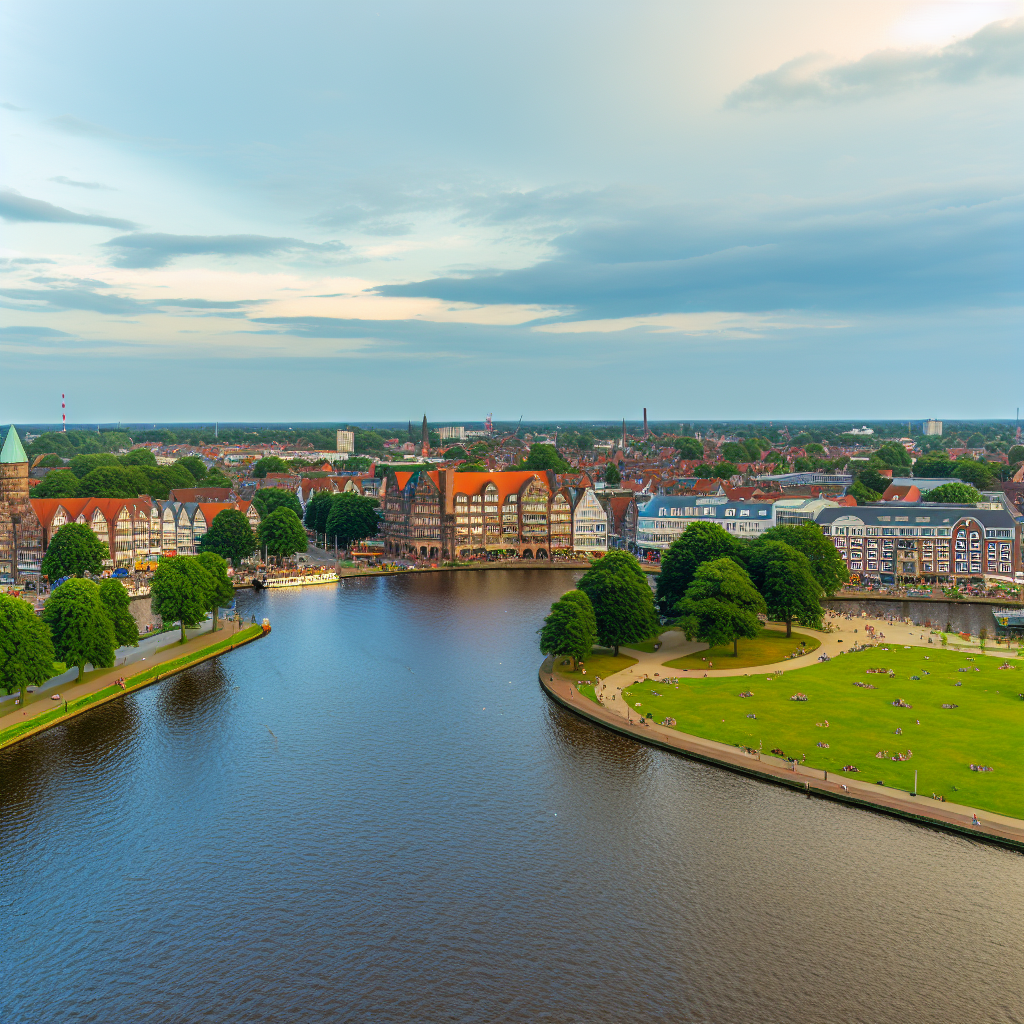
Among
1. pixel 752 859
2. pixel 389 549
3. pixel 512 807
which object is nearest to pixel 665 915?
pixel 752 859

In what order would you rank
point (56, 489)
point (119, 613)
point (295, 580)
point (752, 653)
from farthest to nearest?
point (56, 489) < point (295, 580) < point (752, 653) < point (119, 613)

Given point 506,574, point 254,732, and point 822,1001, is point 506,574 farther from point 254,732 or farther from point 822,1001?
point 822,1001

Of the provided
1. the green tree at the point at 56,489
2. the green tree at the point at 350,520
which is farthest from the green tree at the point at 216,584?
the green tree at the point at 56,489

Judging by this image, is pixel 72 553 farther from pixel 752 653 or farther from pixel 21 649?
pixel 752 653

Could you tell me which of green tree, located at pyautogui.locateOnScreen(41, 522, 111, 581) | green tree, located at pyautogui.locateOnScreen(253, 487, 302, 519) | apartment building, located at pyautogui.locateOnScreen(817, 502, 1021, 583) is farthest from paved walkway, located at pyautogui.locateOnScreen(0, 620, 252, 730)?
apartment building, located at pyautogui.locateOnScreen(817, 502, 1021, 583)

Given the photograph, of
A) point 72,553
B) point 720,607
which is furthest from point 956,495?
point 72,553

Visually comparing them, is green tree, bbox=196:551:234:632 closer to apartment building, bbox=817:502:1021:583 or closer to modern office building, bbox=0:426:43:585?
modern office building, bbox=0:426:43:585
